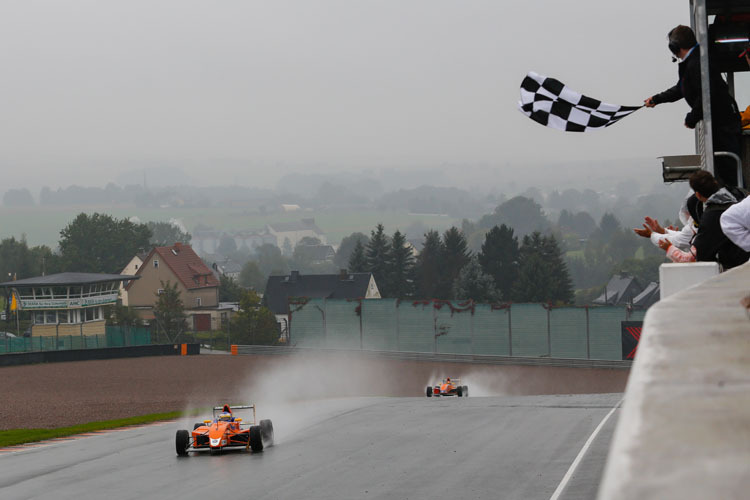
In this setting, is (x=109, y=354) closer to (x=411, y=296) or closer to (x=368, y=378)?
(x=368, y=378)

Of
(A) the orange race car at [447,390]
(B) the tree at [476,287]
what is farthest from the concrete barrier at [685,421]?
(B) the tree at [476,287]

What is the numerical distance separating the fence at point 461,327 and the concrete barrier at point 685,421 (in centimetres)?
4911

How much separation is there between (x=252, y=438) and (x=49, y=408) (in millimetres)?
18272

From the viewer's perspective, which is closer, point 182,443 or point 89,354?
point 182,443

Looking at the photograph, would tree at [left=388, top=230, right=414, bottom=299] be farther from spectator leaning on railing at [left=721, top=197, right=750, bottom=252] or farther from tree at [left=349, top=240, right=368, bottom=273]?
spectator leaning on railing at [left=721, top=197, right=750, bottom=252]

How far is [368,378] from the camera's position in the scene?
49.3 metres

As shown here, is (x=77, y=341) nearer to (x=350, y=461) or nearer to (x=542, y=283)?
(x=350, y=461)

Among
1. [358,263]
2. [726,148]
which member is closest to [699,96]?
[726,148]

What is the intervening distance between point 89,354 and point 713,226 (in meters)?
47.7

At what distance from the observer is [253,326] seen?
70.6 meters

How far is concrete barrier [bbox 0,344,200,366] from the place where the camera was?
48188mm

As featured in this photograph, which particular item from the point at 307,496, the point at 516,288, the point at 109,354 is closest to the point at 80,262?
the point at 516,288

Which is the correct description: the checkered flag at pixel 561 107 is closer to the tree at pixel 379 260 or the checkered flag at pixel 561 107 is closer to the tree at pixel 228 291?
the tree at pixel 379 260

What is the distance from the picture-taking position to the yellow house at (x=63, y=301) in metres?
70.9
